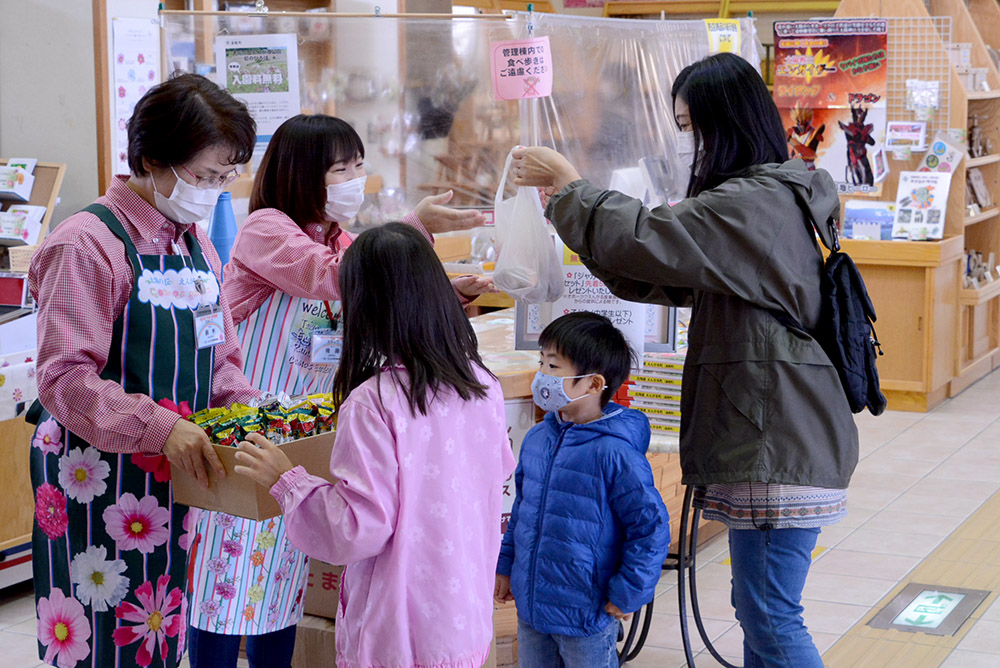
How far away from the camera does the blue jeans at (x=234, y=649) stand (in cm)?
266

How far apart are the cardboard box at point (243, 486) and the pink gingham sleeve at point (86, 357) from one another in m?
0.11

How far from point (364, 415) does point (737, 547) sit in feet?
3.21

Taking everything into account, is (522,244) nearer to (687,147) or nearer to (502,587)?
(687,147)

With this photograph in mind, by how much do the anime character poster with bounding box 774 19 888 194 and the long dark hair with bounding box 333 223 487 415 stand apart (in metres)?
5.30

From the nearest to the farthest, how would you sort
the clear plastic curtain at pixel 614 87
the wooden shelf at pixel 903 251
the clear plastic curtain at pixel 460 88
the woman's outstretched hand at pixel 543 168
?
the woman's outstretched hand at pixel 543 168, the clear plastic curtain at pixel 460 88, the clear plastic curtain at pixel 614 87, the wooden shelf at pixel 903 251

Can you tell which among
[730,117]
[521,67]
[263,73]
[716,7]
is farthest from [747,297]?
A: [716,7]

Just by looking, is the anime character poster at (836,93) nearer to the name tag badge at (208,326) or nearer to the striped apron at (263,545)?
A: the striped apron at (263,545)

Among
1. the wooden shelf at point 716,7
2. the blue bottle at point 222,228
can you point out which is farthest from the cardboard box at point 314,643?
the wooden shelf at point 716,7

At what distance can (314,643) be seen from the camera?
3.22 m

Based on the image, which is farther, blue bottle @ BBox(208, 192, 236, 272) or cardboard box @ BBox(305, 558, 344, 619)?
blue bottle @ BBox(208, 192, 236, 272)

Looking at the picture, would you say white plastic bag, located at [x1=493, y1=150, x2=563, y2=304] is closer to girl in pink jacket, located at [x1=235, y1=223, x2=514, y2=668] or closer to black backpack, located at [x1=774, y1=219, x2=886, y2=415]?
black backpack, located at [x1=774, y1=219, x2=886, y2=415]

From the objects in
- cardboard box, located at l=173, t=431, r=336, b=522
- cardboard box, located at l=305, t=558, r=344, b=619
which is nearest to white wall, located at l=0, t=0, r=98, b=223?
cardboard box, located at l=305, t=558, r=344, b=619

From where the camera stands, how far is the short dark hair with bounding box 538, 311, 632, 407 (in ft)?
8.79

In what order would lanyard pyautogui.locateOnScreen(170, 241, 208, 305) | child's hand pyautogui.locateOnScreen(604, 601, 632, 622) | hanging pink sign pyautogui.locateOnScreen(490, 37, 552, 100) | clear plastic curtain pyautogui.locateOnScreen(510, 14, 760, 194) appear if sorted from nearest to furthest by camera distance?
lanyard pyautogui.locateOnScreen(170, 241, 208, 305), child's hand pyautogui.locateOnScreen(604, 601, 632, 622), hanging pink sign pyautogui.locateOnScreen(490, 37, 552, 100), clear plastic curtain pyautogui.locateOnScreen(510, 14, 760, 194)
